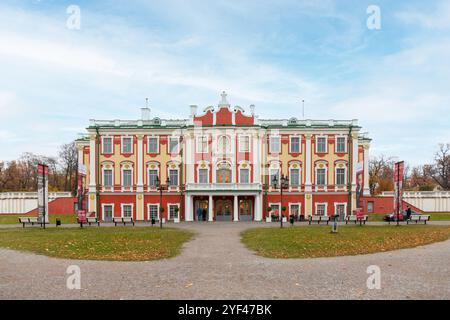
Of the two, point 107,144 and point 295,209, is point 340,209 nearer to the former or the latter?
point 295,209

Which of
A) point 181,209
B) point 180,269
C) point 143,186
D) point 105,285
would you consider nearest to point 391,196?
point 181,209

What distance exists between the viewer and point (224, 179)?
38.6 m

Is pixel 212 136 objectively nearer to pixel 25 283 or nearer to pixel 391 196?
pixel 391 196

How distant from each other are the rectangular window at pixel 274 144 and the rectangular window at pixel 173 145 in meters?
10.2

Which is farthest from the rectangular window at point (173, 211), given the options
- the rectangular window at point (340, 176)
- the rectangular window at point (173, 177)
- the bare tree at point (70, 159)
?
the bare tree at point (70, 159)

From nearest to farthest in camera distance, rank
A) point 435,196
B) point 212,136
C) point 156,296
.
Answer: point 156,296 < point 212,136 < point 435,196

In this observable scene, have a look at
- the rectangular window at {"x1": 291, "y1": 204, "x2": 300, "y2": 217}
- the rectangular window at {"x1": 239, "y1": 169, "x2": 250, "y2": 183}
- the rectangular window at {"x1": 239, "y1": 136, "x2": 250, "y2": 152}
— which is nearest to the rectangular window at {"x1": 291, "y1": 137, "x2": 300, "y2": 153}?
the rectangular window at {"x1": 239, "y1": 136, "x2": 250, "y2": 152}

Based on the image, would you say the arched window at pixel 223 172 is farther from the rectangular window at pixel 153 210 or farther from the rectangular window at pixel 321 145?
the rectangular window at pixel 321 145

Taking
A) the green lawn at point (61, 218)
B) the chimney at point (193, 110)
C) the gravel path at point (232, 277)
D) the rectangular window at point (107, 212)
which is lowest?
the green lawn at point (61, 218)

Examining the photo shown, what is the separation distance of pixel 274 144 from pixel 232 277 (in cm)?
3056

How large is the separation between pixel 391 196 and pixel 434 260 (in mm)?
30317

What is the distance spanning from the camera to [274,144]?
3950 centimetres

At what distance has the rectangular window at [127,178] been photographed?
39531mm
